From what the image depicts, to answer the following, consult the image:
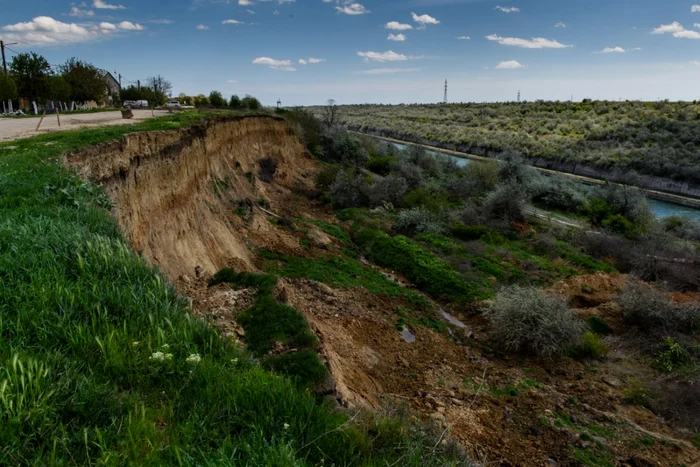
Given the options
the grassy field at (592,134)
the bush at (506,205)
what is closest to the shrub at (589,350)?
the bush at (506,205)

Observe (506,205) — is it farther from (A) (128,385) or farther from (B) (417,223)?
(A) (128,385)

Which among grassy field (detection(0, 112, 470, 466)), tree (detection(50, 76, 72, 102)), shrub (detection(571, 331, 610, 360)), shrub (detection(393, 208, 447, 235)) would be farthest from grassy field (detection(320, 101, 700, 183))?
grassy field (detection(0, 112, 470, 466))

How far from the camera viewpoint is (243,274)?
32.1 feet

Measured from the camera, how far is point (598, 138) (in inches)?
2051

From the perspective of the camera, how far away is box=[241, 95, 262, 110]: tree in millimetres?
41412

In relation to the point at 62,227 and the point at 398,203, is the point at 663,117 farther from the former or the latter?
the point at 62,227

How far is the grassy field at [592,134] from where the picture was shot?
133 feet

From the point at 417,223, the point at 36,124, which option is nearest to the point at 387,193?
the point at 417,223

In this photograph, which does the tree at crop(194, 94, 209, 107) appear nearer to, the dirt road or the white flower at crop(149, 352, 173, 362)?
the dirt road

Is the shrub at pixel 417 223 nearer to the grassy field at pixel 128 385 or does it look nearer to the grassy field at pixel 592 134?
the grassy field at pixel 128 385

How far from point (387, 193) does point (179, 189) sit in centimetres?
1445

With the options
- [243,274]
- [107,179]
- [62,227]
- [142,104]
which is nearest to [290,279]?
[243,274]

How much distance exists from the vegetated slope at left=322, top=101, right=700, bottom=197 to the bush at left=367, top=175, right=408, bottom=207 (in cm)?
2379

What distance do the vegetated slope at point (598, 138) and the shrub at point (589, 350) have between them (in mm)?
30346
